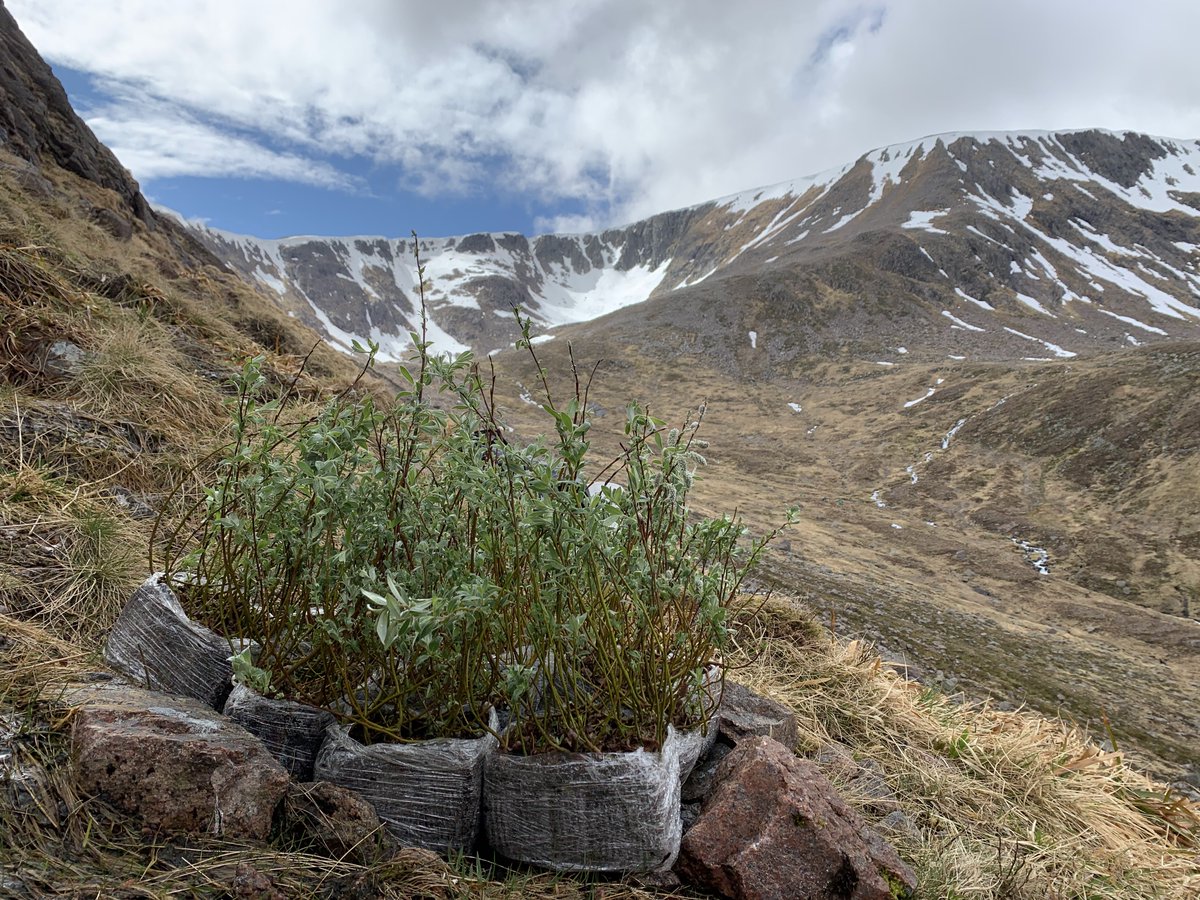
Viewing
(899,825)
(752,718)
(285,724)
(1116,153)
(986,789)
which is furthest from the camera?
(1116,153)

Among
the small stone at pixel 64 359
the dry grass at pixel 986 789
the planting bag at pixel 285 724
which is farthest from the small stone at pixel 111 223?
the dry grass at pixel 986 789

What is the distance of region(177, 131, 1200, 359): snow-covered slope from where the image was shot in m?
68.1

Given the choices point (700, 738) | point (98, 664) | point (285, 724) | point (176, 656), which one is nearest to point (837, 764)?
point (700, 738)

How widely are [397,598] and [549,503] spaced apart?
611mm

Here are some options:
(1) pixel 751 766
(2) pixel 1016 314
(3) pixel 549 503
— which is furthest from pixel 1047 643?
(2) pixel 1016 314

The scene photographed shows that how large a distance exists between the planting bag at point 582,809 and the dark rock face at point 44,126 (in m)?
12.4

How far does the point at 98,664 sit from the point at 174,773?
98 centimetres

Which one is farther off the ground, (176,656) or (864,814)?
(176,656)

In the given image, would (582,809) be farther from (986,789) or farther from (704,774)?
(986,789)

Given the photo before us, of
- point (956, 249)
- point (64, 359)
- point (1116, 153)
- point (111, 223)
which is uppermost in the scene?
point (1116, 153)

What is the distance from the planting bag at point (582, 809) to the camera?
1.95 meters

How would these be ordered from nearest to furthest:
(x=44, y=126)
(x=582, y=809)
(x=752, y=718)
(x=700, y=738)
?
(x=582, y=809)
(x=700, y=738)
(x=752, y=718)
(x=44, y=126)

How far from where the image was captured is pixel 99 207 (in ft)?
31.1

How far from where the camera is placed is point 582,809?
1.96m
